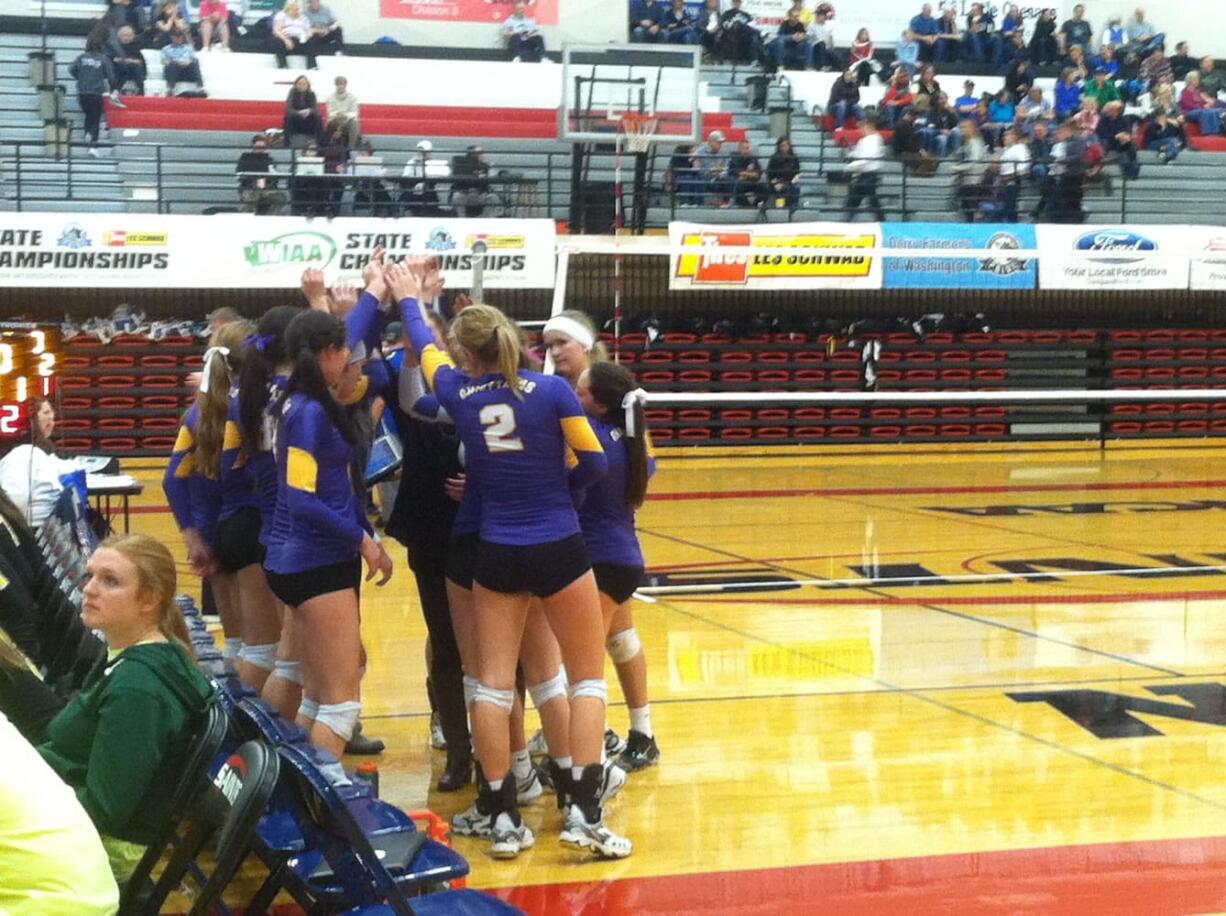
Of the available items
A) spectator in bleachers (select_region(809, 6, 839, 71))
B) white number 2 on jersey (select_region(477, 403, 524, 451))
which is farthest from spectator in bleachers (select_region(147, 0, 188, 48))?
white number 2 on jersey (select_region(477, 403, 524, 451))

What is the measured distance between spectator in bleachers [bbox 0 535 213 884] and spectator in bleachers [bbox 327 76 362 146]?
58.0 ft

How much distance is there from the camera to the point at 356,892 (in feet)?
11.6

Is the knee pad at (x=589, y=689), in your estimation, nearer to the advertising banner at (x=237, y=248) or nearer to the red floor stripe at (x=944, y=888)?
the red floor stripe at (x=944, y=888)

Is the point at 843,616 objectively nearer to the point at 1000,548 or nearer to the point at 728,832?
the point at 1000,548

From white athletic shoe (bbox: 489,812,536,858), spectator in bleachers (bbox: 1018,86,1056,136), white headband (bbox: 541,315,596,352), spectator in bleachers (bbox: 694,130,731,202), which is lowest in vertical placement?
white athletic shoe (bbox: 489,812,536,858)

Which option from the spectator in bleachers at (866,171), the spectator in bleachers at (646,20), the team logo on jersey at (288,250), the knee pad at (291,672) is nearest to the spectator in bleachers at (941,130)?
the spectator in bleachers at (866,171)

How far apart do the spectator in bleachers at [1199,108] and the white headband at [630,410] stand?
2336 centimetres

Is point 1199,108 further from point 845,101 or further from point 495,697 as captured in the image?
point 495,697

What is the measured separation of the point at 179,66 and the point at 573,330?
61.1ft

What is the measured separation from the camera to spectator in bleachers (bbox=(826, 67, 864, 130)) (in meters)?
24.0

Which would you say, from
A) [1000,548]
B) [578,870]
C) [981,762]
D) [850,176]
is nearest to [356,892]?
[578,870]

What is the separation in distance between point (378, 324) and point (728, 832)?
2088 mm

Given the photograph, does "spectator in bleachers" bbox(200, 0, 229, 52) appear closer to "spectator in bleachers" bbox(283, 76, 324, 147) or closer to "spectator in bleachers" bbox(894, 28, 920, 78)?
"spectator in bleachers" bbox(283, 76, 324, 147)

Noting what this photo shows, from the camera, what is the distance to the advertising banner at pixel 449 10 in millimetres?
26047
